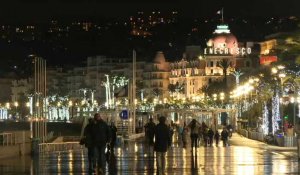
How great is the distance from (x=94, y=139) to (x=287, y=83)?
33987mm

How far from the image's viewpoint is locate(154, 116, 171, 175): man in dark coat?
76.5 ft

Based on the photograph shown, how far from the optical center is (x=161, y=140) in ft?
77.3

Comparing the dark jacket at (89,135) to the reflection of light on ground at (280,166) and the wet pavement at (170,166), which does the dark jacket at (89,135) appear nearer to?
the wet pavement at (170,166)

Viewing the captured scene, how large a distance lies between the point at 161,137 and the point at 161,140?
11 cm

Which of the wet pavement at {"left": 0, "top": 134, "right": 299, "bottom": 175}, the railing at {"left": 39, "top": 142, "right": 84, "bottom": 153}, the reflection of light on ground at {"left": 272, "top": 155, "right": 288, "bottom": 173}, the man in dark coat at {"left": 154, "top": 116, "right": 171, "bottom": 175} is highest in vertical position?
the man in dark coat at {"left": 154, "top": 116, "right": 171, "bottom": 175}

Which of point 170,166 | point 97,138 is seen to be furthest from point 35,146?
point 97,138

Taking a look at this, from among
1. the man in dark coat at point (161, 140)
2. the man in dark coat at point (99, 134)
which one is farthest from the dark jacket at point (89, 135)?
the man in dark coat at point (161, 140)

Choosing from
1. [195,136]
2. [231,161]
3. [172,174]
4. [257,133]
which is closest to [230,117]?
[257,133]

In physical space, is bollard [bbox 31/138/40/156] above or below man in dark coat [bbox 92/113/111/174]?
below

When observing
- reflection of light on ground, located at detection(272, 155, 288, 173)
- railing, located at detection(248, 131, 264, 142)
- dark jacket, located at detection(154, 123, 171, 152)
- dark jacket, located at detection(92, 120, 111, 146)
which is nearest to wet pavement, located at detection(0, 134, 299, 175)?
reflection of light on ground, located at detection(272, 155, 288, 173)

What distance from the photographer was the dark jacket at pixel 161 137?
76.5 ft

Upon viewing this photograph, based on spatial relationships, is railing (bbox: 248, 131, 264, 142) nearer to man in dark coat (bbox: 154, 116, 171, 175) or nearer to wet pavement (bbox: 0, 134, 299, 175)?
wet pavement (bbox: 0, 134, 299, 175)

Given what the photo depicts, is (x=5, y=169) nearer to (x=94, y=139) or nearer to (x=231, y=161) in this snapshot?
(x=94, y=139)

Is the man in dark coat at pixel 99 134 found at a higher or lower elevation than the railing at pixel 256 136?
higher
